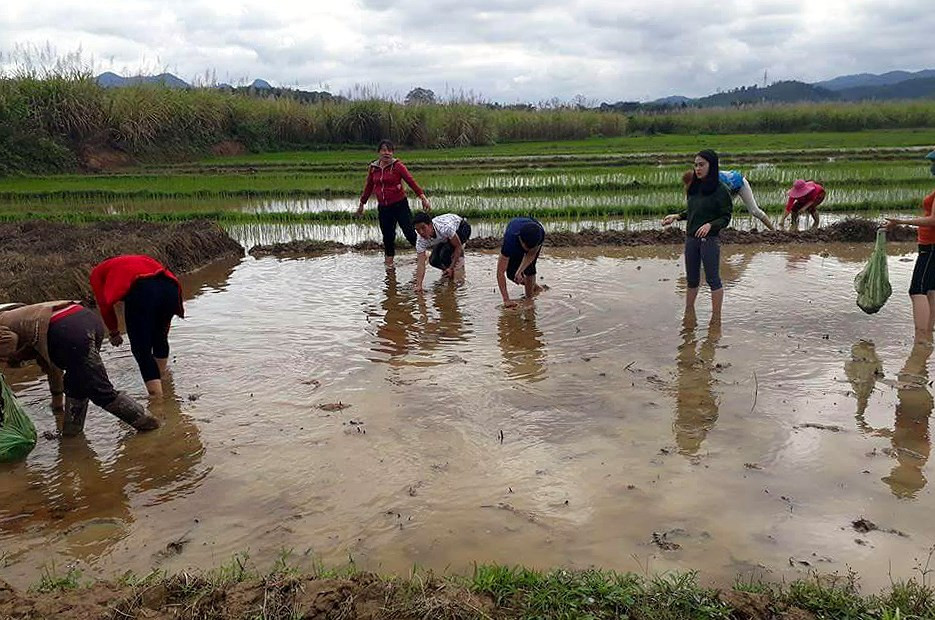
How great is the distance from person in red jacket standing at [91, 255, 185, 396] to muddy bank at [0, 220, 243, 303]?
2.75 metres

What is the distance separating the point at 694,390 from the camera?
4918 millimetres

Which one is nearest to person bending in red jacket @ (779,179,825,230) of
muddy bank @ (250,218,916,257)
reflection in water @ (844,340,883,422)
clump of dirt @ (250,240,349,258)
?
muddy bank @ (250,218,916,257)

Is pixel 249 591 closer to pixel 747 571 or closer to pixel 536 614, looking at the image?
pixel 536 614

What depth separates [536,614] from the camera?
8.19ft

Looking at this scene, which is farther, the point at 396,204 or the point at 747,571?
the point at 396,204

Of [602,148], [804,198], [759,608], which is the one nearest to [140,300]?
[759,608]

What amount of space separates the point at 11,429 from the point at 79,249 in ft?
17.4

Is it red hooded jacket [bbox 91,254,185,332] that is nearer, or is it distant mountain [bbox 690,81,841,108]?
red hooded jacket [bbox 91,254,185,332]

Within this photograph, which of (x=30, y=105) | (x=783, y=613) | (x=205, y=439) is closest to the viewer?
(x=783, y=613)

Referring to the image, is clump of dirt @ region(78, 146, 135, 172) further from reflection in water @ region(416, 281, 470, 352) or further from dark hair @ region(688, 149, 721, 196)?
dark hair @ region(688, 149, 721, 196)

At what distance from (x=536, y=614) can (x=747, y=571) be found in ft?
3.33

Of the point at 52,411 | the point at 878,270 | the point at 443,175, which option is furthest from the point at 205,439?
the point at 443,175

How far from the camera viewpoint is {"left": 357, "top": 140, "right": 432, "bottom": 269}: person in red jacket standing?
28.5 feet

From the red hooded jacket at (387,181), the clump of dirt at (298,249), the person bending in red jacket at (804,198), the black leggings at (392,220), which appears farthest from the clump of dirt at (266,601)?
the person bending in red jacket at (804,198)
